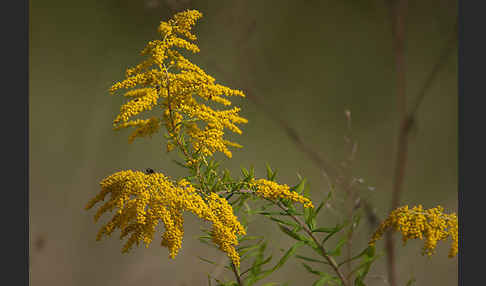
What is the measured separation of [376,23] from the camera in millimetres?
1262

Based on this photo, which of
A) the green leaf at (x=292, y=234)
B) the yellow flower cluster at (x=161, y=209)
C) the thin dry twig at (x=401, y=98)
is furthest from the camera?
the thin dry twig at (x=401, y=98)

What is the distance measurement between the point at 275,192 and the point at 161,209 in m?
0.17

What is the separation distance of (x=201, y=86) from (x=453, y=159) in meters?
0.93

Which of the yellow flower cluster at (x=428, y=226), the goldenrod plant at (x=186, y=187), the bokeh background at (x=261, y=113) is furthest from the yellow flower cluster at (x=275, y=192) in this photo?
the bokeh background at (x=261, y=113)

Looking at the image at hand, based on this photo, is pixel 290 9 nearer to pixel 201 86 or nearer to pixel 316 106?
pixel 316 106

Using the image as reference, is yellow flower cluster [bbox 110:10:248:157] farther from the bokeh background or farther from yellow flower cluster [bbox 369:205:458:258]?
the bokeh background

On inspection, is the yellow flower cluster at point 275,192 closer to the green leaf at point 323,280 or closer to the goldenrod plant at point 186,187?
the goldenrod plant at point 186,187

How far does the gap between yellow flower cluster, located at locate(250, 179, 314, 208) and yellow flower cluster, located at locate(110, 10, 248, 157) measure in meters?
0.08

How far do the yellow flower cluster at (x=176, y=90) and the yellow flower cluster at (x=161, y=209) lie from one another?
0.28ft

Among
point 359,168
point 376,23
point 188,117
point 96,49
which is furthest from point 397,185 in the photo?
point 96,49

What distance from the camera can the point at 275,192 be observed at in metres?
0.65

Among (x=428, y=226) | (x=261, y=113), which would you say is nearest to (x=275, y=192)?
(x=428, y=226)

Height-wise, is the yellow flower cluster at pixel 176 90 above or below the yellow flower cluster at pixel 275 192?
above

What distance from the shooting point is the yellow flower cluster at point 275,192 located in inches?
25.3
